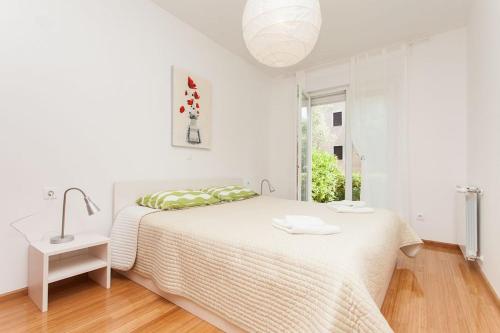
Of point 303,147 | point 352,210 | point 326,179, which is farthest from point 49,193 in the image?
point 326,179

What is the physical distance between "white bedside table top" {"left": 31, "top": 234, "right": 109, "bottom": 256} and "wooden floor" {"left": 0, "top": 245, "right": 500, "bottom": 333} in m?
0.38

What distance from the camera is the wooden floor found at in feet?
4.82

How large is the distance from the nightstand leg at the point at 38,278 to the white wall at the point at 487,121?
3056 millimetres

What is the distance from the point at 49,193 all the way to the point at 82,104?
757 millimetres

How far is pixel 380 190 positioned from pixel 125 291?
310 cm

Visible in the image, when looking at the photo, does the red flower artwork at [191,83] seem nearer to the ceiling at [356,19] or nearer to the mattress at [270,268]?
the ceiling at [356,19]

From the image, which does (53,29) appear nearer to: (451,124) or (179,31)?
(179,31)

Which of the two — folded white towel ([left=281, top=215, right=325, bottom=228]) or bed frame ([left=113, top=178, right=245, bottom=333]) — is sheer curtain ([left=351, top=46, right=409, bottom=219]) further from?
folded white towel ([left=281, top=215, right=325, bottom=228])

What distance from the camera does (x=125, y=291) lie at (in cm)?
188

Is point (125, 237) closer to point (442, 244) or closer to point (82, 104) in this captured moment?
point (82, 104)

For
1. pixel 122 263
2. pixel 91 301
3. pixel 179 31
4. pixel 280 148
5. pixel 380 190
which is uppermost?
pixel 179 31

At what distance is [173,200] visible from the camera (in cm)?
224

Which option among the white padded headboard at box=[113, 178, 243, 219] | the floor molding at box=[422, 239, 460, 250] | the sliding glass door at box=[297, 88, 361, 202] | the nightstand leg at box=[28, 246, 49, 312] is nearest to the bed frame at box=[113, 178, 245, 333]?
the white padded headboard at box=[113, 178, 243, 219]

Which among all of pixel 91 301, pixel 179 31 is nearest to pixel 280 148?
pixel 179 31
